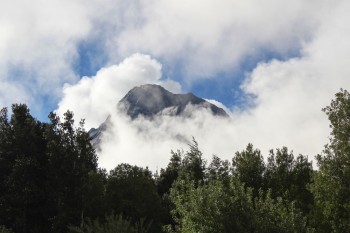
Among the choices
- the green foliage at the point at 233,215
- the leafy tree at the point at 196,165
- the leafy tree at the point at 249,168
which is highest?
the leafy tree at the point at 196,165

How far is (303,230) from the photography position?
21.7m

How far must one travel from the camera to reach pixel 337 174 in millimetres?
33281

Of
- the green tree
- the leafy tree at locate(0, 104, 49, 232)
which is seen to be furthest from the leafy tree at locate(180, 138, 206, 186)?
the leafy tree at locate(0, 104, 49, 232)

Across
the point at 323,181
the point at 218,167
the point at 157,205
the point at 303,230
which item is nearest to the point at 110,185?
the point at 157,205

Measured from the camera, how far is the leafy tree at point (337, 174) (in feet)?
107

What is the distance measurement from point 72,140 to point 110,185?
9099 mm

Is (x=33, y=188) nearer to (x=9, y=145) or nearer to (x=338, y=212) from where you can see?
(x=9, y=145)

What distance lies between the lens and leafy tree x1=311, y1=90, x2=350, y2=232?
3256cm

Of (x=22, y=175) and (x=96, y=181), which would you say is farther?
(x=96, y=181)

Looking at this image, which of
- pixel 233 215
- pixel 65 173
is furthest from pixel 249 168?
pixel 233 215

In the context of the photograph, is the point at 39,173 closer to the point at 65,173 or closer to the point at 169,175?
the point at 65,173

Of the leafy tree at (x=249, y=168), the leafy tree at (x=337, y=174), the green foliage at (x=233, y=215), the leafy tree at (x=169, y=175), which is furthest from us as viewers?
the leafy tree at (x=169, y=175)

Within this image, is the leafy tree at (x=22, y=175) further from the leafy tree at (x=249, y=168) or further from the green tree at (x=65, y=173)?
the leafy tree at (x=249, y=168)

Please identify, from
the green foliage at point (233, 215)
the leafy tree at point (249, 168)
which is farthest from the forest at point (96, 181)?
the green foliage at point (233, 215)
